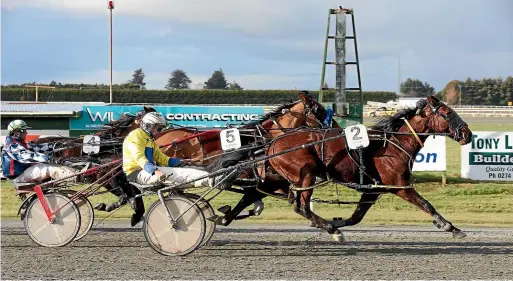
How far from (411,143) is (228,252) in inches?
97.2

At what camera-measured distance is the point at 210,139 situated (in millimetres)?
10617

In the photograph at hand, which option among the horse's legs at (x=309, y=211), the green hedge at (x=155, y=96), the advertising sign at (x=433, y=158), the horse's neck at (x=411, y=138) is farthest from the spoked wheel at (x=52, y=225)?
the green hedge at (x=155, y=96)

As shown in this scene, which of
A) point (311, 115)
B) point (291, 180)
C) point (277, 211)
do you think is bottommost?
point (277, 211)

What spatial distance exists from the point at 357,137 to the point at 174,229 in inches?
89.4

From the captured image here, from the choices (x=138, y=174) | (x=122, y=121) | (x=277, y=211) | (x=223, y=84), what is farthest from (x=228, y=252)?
(x=223, y=84)

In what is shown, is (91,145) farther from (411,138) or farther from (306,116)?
(411,138)

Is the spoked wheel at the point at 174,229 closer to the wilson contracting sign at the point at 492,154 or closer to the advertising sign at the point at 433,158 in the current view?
the advertising sign at the point at 433,158

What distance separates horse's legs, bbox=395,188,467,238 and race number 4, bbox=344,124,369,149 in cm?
72

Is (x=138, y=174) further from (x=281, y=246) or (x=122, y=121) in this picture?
(x=122, y=121)

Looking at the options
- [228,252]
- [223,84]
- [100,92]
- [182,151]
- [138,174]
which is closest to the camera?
[138,174]

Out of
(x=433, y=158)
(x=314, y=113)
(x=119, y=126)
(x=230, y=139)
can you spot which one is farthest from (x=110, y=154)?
(x=433, y=158)

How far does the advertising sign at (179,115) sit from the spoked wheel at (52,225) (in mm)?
9066

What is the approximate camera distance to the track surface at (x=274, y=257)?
7.10m

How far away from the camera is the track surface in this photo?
7102mm
